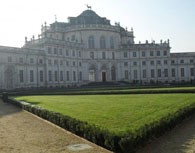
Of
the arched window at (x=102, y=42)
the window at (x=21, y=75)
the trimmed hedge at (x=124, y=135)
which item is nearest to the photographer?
the trimmed hedge at (x=124, y=135)

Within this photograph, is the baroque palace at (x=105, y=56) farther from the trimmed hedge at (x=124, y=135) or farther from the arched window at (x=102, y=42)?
the trimmed hedge at (x=124, y=135)

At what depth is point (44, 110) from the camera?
22.1 metres

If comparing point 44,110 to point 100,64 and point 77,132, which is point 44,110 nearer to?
point 77,132

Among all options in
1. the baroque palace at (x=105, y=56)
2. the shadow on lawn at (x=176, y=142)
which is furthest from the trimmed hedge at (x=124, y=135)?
the baroque palace at (x=105, y=56)

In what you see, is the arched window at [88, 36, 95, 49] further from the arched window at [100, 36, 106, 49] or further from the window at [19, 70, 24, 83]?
the window at [19, 70, 24, 83]

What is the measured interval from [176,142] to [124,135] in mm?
3217

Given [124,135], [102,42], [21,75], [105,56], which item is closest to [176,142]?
[124,135]

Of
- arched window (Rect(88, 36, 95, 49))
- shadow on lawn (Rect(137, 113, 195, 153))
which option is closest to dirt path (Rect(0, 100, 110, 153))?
shadow on lawn (Rect(137, 113, 195, 153))

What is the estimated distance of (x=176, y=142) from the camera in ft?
46.6

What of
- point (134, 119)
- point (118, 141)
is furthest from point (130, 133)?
point (134, 119)

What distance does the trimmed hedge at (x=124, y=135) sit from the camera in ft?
39.7

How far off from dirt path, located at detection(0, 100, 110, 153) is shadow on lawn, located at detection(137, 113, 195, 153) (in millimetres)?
2142

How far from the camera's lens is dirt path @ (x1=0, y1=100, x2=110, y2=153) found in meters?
13.4

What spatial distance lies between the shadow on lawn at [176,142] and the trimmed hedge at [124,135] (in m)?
0.27
